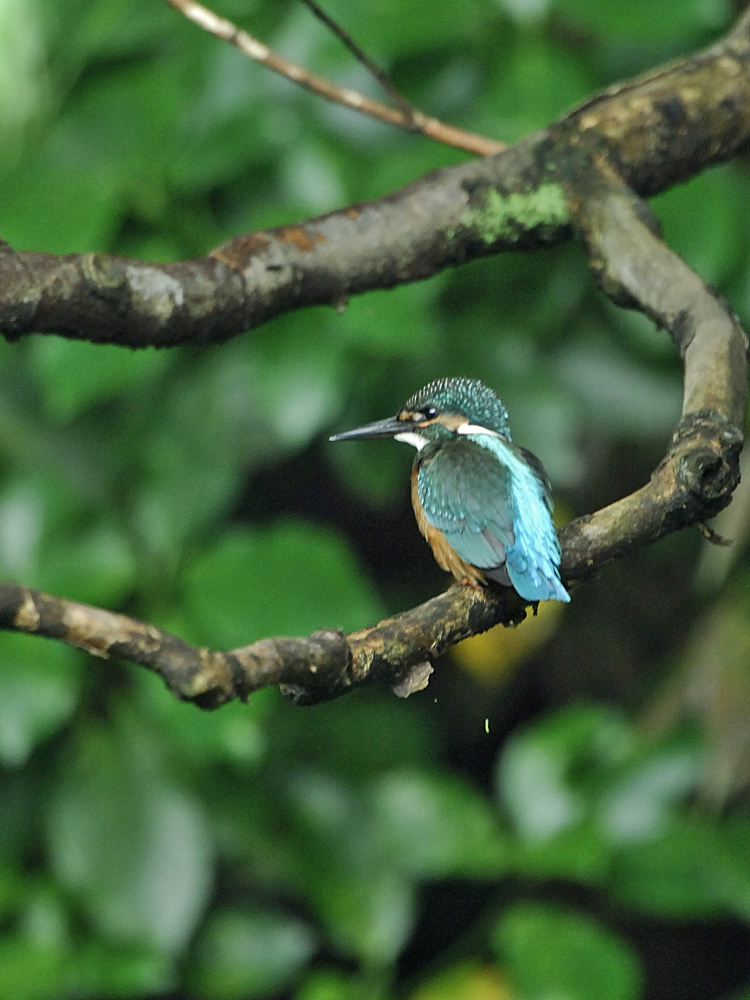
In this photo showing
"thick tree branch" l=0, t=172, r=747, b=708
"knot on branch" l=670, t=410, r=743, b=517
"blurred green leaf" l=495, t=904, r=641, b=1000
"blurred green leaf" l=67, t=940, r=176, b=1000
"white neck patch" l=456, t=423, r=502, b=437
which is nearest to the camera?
"thick tree branch" l=0, t=172, r=747, b=708

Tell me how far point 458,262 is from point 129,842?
118 centimetres

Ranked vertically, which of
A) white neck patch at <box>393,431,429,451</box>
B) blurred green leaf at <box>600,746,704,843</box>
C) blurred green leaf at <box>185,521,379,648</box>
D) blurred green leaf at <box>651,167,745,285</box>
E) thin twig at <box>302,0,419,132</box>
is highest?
thin twig at <box>302,0,419,132</box>

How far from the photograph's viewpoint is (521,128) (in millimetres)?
1815

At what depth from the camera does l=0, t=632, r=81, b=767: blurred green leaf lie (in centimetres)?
185

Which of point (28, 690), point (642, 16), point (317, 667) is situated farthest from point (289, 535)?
point (317, 667)

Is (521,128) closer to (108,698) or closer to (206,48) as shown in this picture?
(206,48)

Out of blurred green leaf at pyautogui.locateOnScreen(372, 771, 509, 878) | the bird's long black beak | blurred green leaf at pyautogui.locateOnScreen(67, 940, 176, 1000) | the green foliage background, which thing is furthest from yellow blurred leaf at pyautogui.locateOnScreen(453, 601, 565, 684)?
the bird's long black beak

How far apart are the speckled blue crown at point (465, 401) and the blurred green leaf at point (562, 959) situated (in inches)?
37.0

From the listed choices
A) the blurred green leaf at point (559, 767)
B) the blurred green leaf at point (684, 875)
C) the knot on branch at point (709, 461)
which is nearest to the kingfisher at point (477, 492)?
the knot on branch at point (709, 461)

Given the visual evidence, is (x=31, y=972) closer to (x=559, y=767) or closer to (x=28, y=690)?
(x=28, y=690)

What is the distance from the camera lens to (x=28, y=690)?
1.86 m

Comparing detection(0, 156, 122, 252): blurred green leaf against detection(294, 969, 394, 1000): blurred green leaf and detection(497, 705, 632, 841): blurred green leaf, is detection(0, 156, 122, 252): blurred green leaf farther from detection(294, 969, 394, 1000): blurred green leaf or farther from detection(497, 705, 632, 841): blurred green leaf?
detection(294, 969, 394, 1000): blurred green leaf

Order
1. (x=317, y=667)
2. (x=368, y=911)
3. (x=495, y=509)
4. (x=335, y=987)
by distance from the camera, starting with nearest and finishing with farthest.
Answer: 1. (x=317, y=667)
2. (x=495, y=509)
3. (x=335, y=987)
4. (x=368, y=911)

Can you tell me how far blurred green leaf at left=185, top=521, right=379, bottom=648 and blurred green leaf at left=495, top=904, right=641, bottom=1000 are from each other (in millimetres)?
544
